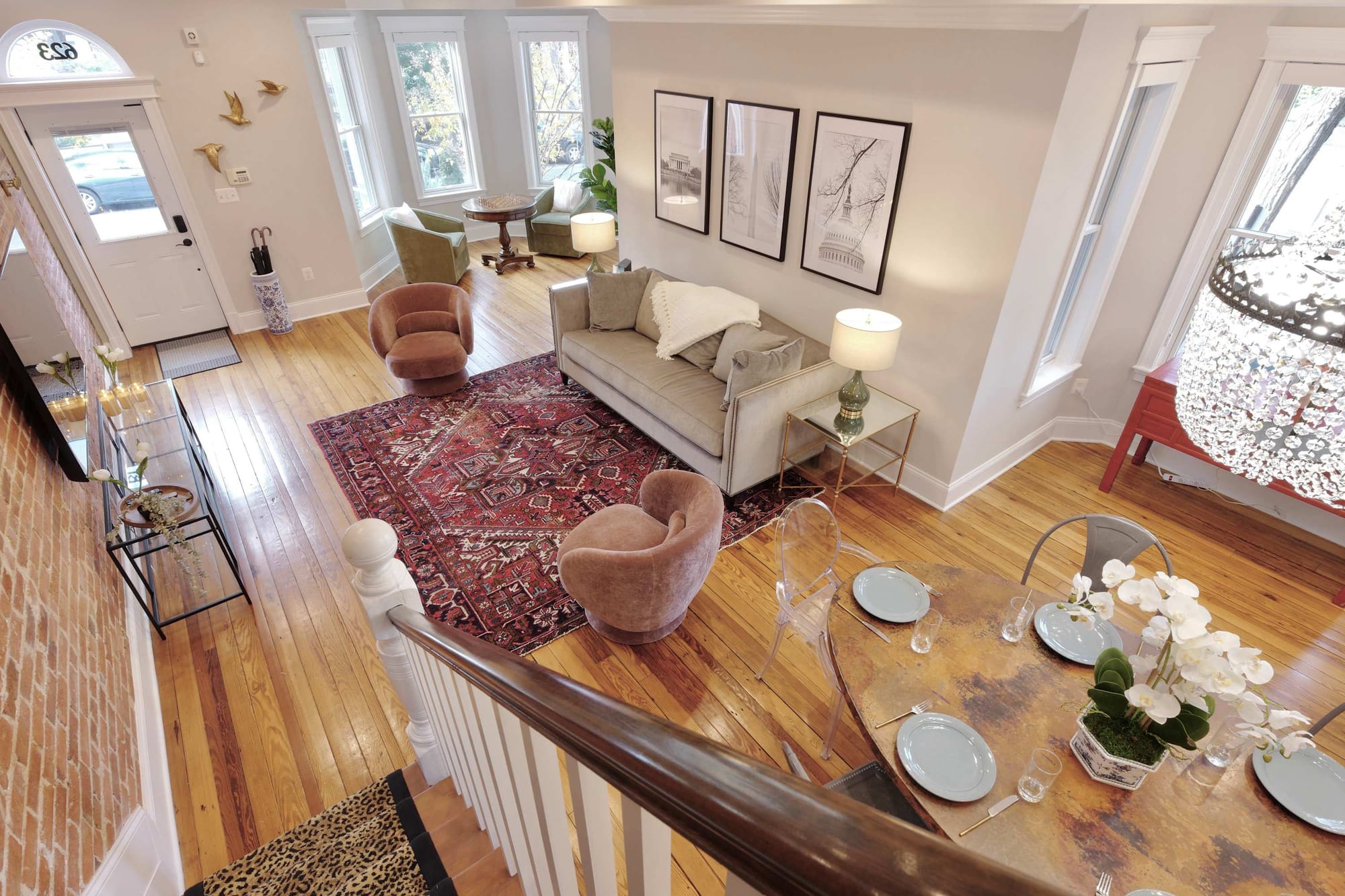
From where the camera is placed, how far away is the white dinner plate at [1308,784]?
1559 mm

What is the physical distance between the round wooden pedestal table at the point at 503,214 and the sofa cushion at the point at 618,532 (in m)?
4.87

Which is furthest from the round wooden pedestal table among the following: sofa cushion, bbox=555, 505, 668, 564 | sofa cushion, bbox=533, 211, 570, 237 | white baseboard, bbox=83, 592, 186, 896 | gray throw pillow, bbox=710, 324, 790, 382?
white baseboard, bbox=83, 592, 186, 896

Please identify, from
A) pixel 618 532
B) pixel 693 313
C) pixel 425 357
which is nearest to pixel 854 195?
pixel 693 313

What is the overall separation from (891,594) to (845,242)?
7.44 ft

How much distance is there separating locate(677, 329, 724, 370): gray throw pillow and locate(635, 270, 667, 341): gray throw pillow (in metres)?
0.42

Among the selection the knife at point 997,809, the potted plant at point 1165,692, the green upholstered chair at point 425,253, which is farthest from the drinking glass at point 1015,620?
the green upholstered chair at point 425,253

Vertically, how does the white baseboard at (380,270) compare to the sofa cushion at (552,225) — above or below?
below

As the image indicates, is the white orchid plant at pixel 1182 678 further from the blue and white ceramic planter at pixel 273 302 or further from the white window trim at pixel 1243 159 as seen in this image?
the blue and white ceramic planter at pixel 273 302

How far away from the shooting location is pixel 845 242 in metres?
3.71

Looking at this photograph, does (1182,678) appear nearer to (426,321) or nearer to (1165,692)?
(1165,692)

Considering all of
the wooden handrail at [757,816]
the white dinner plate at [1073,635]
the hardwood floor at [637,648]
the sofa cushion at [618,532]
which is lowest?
the hardwood floor at [637,648]

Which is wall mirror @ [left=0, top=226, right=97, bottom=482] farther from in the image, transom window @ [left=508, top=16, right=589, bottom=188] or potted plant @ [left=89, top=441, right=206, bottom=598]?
transom window @ [left=508, top=16, right=589, bottom=188]

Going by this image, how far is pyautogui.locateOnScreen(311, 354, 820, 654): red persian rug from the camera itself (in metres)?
3.23

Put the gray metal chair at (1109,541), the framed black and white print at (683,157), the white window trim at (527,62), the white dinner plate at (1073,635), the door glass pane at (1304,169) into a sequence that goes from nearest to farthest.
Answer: the white dinner plate at (1073,635)
the gray metal chair at (1109,541)
the door glass pane at (1304,169)
the framed black and white print at (683,157)
the white window trim at (527,62)
